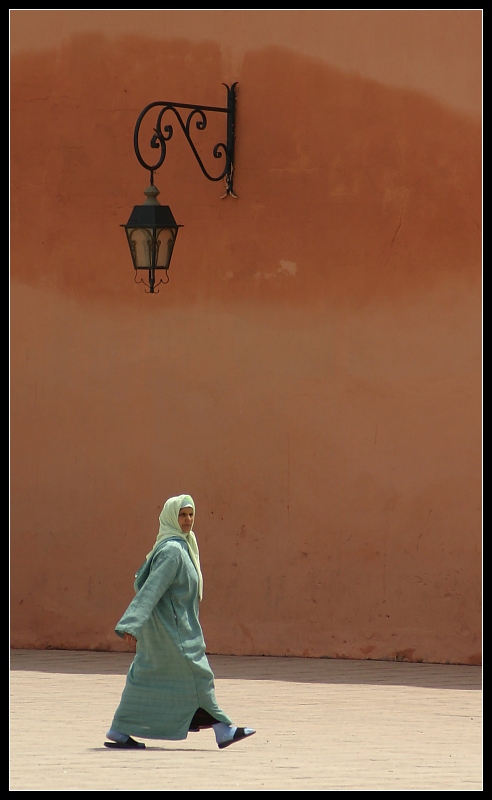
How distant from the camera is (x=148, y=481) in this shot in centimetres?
1077

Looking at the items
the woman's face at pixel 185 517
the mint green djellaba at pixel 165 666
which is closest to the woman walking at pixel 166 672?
the mint green djellaba at pixel 165 666

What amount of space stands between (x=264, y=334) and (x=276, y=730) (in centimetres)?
327

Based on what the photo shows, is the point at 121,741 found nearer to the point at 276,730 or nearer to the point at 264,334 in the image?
the point at 276,730

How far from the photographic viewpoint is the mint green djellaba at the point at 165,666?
752 cm

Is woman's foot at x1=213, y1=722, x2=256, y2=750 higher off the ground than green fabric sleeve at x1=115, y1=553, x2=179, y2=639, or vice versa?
green fabric sleeve at x1=115, y1=553, x2=179, y2=639

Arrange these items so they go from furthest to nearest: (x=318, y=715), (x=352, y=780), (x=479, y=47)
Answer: (x=479, y=47)
(x=318, y=715)
(x=352, y=780)

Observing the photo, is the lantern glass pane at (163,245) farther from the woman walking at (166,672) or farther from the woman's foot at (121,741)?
the woman's foot at (121,741)

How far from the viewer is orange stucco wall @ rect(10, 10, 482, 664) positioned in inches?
401

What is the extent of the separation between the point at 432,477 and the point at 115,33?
13.1ft

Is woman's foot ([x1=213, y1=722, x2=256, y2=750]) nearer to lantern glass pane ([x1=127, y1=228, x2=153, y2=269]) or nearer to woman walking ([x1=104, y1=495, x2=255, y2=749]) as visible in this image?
woman walking ([x1=104, y1=495, x2=255, y2=749])

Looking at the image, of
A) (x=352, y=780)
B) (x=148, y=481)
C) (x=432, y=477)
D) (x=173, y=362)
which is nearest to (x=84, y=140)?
(x=173, y=362)

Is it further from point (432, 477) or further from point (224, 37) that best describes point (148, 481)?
point (224, 37)

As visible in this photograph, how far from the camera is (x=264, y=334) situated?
1054 centimetres

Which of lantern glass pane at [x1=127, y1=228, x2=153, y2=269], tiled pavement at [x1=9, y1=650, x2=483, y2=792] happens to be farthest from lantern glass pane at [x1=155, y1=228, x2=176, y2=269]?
tiled pavement at [x1=9, y1=650, x2=483, y2=792]
